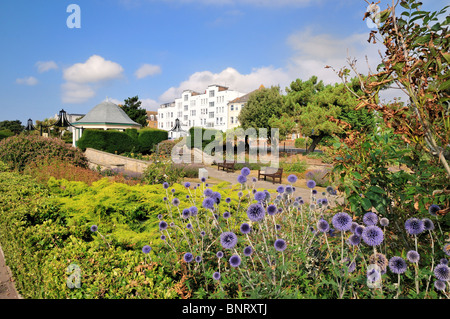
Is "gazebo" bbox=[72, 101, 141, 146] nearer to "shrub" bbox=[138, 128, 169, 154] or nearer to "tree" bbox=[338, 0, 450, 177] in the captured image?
"shrub" bbox=[138, 128, 169, 154]

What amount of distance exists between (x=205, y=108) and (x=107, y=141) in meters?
46.8

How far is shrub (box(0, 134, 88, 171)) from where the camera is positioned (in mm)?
11148

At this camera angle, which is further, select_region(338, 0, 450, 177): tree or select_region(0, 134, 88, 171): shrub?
select_region(0, 134, 88, 171): shrub

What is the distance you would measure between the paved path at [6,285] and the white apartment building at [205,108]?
5649 cm

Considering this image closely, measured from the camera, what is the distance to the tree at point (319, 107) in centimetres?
2848

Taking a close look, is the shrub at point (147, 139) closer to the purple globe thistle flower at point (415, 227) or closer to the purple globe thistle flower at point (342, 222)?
the purple globe thistle flower at point (342, 222)

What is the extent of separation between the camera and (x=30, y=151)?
11.4 m

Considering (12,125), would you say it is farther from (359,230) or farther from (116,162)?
(359,230)

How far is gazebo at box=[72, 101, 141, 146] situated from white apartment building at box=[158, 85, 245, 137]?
20995mm

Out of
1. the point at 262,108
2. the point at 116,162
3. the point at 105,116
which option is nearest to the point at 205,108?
the point at 105,116

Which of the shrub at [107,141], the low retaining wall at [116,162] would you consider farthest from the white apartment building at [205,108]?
the low retaining wall at [116,162]

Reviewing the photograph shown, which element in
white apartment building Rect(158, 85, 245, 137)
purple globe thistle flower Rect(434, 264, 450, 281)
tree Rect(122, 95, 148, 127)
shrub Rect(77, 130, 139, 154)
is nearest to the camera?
purple globe thistle flower Rect(434, 264, 450, 281)

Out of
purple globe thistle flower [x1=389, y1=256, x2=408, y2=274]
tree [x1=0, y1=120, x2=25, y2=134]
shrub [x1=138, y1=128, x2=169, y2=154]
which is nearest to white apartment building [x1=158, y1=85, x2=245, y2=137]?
shrub [x1=138, y1=128, x2=169, y2=154]
